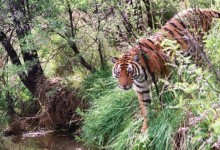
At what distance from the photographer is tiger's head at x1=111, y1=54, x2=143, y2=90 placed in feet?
16.7

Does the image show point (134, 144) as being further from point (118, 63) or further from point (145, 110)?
point (118, 63)

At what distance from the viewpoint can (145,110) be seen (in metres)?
5.29

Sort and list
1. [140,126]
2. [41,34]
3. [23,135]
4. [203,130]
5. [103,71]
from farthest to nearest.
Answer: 1. [23,135]
2. [103,71]
3. [41,34]
4. [140,126]
5. [203,130]

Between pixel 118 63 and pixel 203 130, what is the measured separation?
141cm

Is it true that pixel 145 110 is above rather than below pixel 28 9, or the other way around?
below

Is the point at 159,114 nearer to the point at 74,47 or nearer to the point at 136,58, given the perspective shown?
the point at 136,58

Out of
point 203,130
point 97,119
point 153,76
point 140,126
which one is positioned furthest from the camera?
point 97,119

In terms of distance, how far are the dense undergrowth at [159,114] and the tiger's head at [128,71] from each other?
34cm

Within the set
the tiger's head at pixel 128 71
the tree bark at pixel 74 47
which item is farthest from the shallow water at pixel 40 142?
the tiger's head at pixel 128 71

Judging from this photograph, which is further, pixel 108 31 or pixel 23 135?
pixel 23 135

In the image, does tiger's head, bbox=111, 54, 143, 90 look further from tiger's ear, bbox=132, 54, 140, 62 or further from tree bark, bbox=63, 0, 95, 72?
tree bark, bbox=63, 0, 95, 72

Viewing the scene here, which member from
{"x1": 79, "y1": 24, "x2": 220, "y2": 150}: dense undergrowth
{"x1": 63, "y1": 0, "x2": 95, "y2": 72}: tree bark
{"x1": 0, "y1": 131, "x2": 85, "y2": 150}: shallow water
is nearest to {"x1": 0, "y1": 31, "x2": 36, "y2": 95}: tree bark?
{"x1": 0, "y1": 131, "x2": 85, "y2": 150}: shallow water

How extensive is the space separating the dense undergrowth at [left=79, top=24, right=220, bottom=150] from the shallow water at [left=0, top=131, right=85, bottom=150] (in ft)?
3.06

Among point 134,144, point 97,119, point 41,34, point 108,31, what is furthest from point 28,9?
point 134,144
